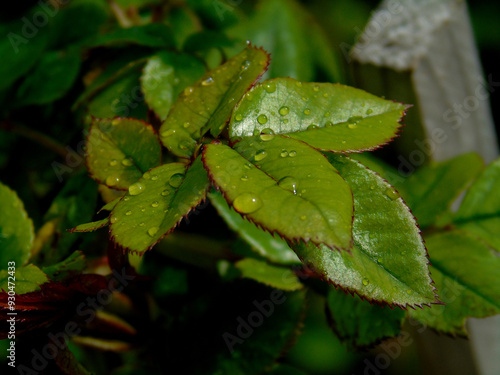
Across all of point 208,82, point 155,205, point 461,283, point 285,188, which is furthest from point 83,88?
point 461,283

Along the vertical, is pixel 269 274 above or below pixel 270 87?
below

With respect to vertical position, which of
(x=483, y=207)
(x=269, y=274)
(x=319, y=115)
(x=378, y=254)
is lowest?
(x=483, y=207)

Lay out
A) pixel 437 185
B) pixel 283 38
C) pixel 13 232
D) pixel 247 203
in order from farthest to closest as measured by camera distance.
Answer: pixel 283 38 < pixel 437 185 < pixel 13 232 < pixel 247 203

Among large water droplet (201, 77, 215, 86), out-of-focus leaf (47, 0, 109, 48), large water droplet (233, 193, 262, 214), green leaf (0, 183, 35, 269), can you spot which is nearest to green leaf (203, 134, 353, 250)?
large water droplet (233, 193, 262, 214)

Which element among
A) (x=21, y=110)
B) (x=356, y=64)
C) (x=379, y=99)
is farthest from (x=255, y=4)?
(x=379, y=99)

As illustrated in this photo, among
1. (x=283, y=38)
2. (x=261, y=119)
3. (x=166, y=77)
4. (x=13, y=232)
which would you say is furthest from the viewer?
(x=283, y=38)

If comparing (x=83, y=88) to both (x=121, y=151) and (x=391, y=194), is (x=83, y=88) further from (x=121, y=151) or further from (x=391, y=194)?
(x=391, y=194)

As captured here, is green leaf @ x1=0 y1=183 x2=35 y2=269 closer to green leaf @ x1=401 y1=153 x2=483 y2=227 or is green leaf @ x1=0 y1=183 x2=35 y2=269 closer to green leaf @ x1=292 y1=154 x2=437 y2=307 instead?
green leaf @ x1=292 y1=154 x2=437 y2=307

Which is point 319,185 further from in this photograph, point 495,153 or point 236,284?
point 495,153
